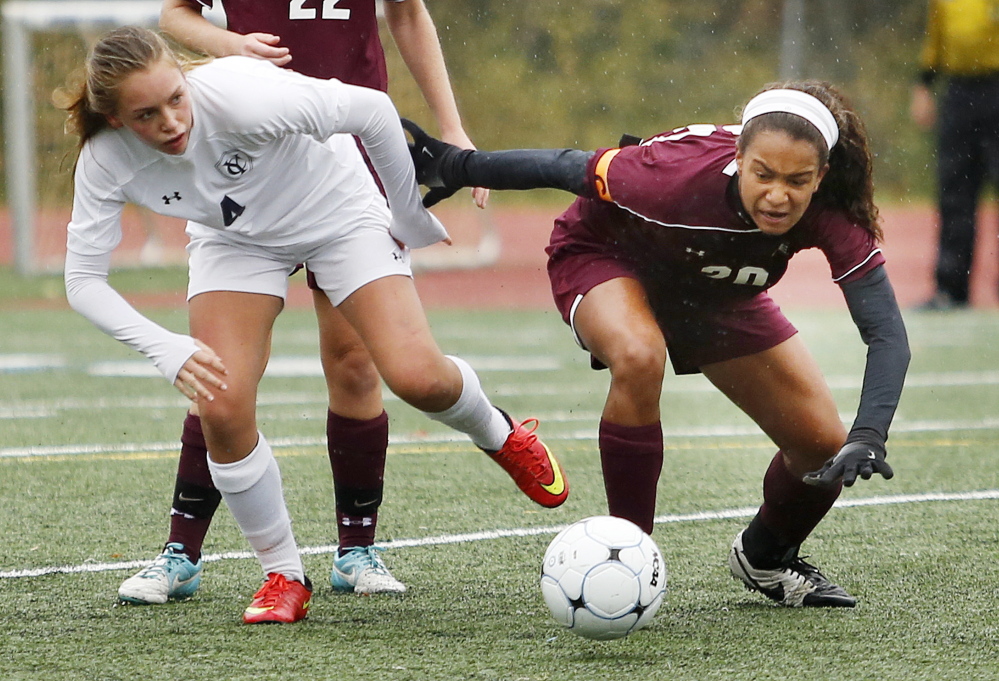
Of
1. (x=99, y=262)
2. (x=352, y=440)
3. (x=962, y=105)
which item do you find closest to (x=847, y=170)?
(x=352, y=440)

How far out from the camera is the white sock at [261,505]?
3.41 m

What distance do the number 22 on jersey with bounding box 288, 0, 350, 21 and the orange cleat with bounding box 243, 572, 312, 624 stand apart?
4.73 feet

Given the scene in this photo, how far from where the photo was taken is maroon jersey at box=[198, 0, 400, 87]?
12.5 ft

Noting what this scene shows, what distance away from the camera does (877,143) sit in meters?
21.2

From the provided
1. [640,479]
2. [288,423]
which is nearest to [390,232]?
[640,479]

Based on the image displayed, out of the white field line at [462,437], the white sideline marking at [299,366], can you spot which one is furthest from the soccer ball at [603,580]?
the white sideline marking at [299,366]

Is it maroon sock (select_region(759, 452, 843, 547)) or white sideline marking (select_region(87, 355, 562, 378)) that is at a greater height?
maroon sock (select_region(759, 452, 843, 547))

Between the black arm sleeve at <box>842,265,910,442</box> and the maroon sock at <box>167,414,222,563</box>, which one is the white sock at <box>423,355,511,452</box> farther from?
the black arm sleeve at <box>842,265,910,442</box>

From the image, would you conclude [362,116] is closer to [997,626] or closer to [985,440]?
[997,626]

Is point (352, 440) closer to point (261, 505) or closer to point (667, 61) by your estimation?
point (261, 505)

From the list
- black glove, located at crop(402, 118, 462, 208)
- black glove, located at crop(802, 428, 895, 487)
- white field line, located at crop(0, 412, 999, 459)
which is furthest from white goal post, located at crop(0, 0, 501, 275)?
black glove, located at crop(802, 428, 895, 487)

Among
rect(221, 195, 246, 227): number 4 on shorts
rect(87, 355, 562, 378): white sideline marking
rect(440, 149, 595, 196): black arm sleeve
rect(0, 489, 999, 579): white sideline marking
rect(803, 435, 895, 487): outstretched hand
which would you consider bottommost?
rect(87, 355, 562, 378): white sideline marking

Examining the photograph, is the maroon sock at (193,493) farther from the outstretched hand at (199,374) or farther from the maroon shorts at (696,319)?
the maroon shorts at (696,319)

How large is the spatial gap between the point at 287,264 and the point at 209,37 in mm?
647
